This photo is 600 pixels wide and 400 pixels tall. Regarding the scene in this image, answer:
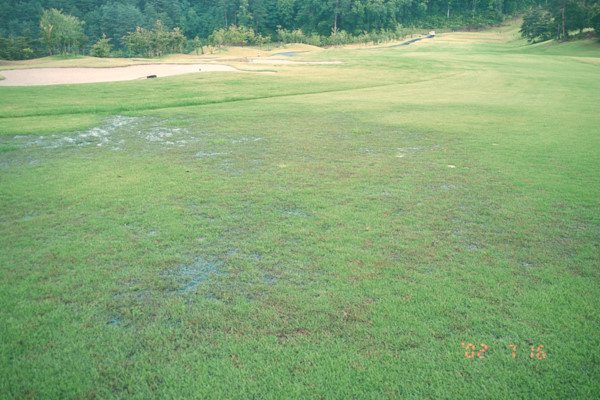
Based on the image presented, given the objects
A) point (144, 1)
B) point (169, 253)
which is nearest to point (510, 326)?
point (169, 253)

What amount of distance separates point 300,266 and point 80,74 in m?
25.4

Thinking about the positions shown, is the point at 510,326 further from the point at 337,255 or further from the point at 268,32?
the point at 268,32

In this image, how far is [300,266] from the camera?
11.0 feet

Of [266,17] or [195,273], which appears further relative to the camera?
[266,17]

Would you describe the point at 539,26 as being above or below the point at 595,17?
above

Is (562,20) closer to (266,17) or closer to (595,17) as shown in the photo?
(595,17)

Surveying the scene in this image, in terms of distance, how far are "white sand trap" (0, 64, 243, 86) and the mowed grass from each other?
619 inches

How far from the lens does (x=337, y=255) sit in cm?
352

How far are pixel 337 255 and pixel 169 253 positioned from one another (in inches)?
64.1
